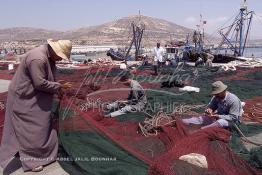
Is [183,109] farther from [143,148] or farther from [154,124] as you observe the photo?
[143,148]

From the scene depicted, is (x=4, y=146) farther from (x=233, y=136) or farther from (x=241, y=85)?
(x=241, y=85)

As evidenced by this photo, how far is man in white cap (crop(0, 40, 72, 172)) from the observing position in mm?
4352

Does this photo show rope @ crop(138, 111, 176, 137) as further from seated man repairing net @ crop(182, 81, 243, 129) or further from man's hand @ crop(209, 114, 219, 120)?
man's hand @ crop(209, 114, 219, 120)

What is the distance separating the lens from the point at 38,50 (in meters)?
4.39

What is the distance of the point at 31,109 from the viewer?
14.5 feet

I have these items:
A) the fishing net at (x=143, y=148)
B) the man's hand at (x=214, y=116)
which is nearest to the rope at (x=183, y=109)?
the fishing net at (x=143, y=148)

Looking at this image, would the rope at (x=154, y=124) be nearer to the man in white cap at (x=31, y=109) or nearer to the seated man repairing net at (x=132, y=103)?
the seated man repairing net at (x=132, y=103)

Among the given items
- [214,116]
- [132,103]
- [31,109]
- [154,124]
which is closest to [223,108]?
[214,116]

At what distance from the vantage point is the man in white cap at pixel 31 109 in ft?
14.3

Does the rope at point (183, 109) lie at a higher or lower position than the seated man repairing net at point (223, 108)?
lower

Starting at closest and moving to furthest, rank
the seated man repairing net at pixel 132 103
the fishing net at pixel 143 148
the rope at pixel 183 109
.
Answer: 1. the fishing net at pixel 143 148
2. the rope at pixel 183 109
3. the seated man repairing net at pixel 132 103

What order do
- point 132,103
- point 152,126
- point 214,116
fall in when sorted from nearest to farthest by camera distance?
1. point 152,126
2. point 214,116
3. point 132,103

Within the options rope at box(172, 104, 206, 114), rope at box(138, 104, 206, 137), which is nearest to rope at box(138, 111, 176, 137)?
rope at box(138, 104, 206, 137)

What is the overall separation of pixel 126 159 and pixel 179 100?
4.39 m
